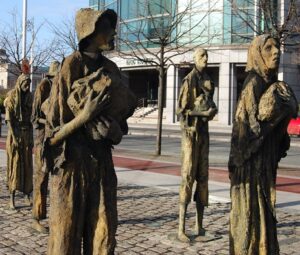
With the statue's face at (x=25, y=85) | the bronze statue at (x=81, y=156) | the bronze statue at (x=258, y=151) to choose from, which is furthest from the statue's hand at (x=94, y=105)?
the statue's face at (x=25, y=85)

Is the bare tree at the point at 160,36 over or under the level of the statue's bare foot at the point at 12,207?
over

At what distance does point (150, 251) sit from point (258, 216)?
2431 mm

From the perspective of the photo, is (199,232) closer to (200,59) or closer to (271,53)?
(200,59)

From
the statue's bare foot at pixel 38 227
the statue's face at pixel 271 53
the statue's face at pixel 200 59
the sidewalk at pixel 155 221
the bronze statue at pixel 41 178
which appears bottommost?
the sidewalk at pixel 155 221

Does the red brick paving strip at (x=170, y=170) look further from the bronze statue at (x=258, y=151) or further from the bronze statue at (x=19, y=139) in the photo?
the bronze statue at (x=258, y=151)

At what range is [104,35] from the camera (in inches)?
134

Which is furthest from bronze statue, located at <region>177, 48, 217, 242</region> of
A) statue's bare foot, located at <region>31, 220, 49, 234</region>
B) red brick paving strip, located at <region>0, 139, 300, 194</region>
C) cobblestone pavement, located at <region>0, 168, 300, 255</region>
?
red brick paving strip, located at <region>0, 139, 300, 194</region>

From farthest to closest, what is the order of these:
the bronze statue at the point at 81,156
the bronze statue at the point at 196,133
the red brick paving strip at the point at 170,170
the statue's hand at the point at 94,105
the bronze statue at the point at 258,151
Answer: the red brick paving strip at the point at 170,170 → the bronze statue at the point at 196,133 → the bronze statue at the point at 258,151 → the bronze statue at the point at 81,156 → the statue's hand at the point at 94,105

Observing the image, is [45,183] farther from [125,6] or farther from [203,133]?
[125,6]

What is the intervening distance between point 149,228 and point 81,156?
165 inches

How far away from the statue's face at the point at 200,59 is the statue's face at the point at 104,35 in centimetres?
356

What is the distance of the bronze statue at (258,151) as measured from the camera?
398 centimetres

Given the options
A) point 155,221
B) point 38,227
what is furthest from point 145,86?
point 38,227

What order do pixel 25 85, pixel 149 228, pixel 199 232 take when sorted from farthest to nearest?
1. pixel 25 85
2. pixel 149 228
3. pixel 199 232
